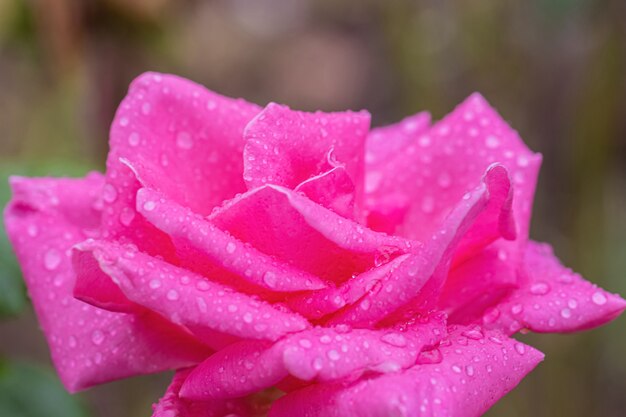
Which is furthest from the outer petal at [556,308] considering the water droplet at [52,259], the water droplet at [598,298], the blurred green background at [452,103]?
the blurred green background at [452,103]

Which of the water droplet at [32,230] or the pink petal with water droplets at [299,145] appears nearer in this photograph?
the pink petal with water droplets at [299,145]

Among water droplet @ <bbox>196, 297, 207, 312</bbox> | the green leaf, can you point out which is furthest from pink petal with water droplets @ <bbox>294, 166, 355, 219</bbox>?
the green leaf

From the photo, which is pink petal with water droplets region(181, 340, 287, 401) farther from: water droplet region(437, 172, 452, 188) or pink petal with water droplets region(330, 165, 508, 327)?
water droplet region(437, 172, 452, 188)

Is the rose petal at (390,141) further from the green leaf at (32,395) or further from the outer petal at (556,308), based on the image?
the green leaf at (32,395)

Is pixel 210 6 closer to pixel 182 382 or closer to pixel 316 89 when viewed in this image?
pixel 316 89

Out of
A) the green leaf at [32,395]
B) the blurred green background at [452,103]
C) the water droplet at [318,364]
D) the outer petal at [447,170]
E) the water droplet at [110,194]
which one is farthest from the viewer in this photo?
the blurred green background at [452,103]

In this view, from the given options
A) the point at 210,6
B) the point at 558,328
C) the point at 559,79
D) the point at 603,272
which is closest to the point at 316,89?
the point at 210,6
